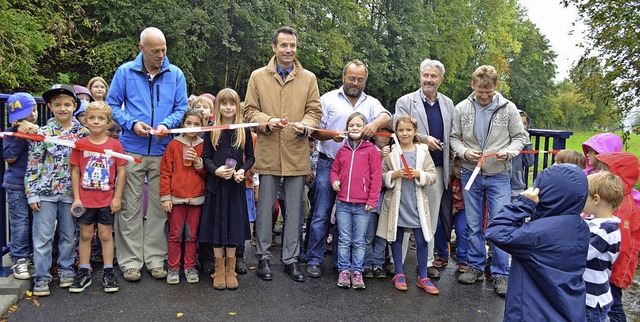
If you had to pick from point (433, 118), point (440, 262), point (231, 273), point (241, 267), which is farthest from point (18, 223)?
point (440, 262)

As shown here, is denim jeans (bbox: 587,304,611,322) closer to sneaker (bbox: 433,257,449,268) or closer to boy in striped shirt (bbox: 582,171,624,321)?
boy in striped shirt (bbox: 582,171,624,321)

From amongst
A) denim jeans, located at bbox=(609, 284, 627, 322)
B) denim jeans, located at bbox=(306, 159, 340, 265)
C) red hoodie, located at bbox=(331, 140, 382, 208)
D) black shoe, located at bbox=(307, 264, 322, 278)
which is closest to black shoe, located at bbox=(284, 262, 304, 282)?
black shoe, located at bbox=(307, 264, 322, 278)

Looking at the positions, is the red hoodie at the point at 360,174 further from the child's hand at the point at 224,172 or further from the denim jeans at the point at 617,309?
the denim jeans at the point at 617,309

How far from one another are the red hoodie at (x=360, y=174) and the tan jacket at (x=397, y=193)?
12cm

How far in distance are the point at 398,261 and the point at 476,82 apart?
1.98 meters

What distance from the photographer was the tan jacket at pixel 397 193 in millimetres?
5230

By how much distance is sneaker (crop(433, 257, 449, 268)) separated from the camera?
6.00 meters

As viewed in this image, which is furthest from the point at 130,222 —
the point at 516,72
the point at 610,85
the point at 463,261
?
the point at 516,72

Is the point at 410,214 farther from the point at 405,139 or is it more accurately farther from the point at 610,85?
the point at 610,85

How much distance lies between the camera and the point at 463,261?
582cm

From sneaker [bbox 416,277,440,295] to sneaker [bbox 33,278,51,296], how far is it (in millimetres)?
3412

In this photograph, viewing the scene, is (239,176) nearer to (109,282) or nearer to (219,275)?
(219,275)

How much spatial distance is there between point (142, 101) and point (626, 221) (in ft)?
14.3

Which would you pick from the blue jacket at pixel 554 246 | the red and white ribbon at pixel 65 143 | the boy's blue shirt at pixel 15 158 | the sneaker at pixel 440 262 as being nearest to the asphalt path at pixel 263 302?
the sneaker at pixel 440 262
